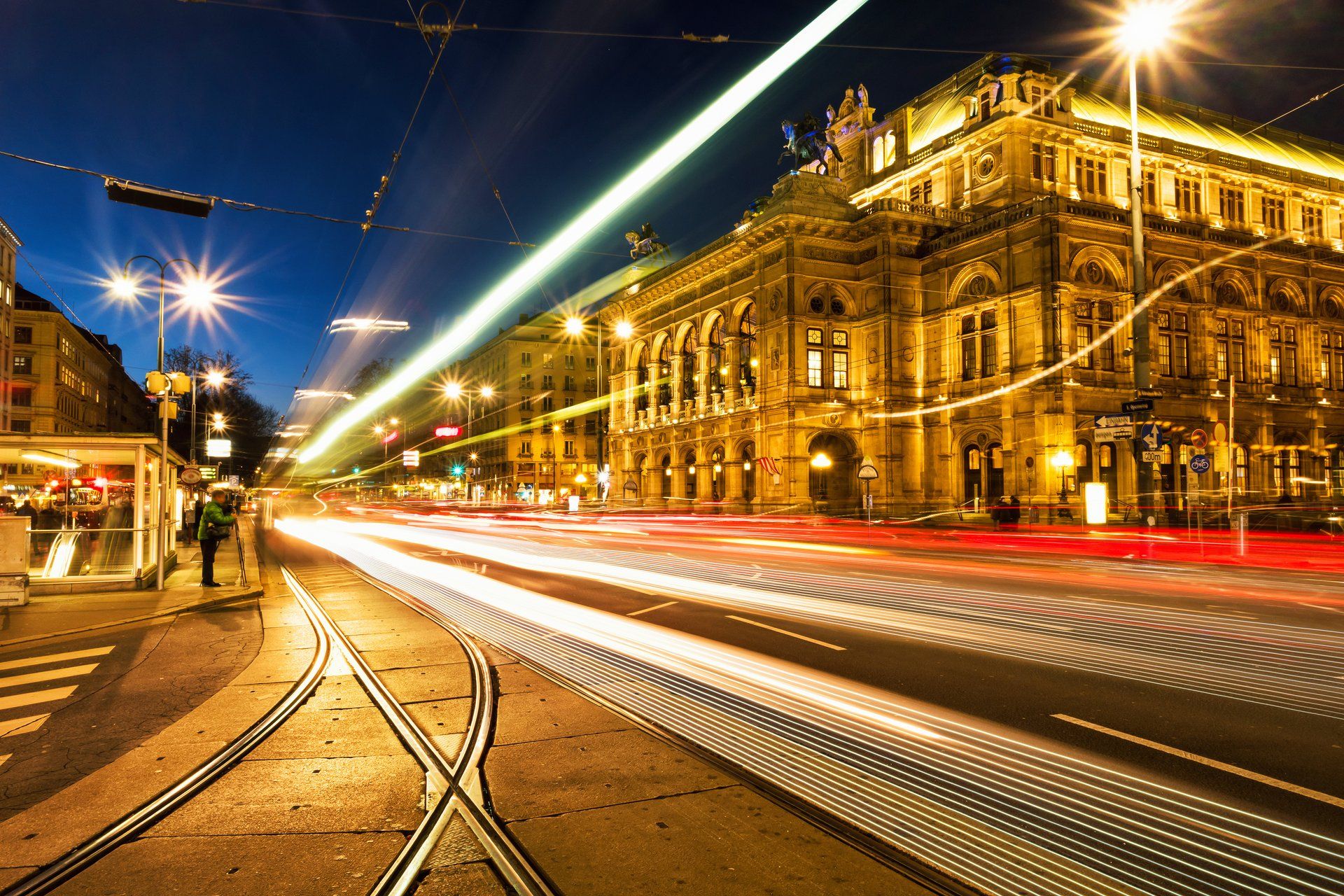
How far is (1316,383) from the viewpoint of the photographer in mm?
47281

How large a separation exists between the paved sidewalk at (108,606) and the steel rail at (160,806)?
666 cm

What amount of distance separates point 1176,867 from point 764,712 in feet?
11.2

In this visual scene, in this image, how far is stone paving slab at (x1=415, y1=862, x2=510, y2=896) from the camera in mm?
3920

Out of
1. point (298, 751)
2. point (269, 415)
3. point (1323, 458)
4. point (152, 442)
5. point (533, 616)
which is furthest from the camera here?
point (269, 415)

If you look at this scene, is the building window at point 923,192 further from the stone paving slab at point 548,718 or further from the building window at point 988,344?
the stone paving slab at point 548,718

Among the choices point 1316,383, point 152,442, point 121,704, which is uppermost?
Result: point 1316,383

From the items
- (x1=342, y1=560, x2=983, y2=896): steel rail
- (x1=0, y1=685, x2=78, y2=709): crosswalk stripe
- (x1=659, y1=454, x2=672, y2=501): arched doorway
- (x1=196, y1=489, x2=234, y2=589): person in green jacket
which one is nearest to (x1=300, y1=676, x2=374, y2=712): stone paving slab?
(x1=342, y1=560, x2=983, y2=896): steel rail

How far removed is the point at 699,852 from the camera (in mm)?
4352

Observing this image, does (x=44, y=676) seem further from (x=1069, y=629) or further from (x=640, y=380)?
(x=640, y=380)

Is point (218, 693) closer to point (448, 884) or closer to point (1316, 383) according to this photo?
point (448, 884)

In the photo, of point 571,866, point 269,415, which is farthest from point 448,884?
point 269,415

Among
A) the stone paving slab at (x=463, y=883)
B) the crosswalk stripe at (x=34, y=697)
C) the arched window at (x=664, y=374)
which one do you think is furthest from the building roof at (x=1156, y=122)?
the stone paving slab at (x=463, y=883)

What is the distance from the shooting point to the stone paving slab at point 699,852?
3.97m

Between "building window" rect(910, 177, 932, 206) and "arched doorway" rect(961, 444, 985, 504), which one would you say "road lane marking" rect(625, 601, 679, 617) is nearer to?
"arched doorway" rect(961, 444, 985, 504)
